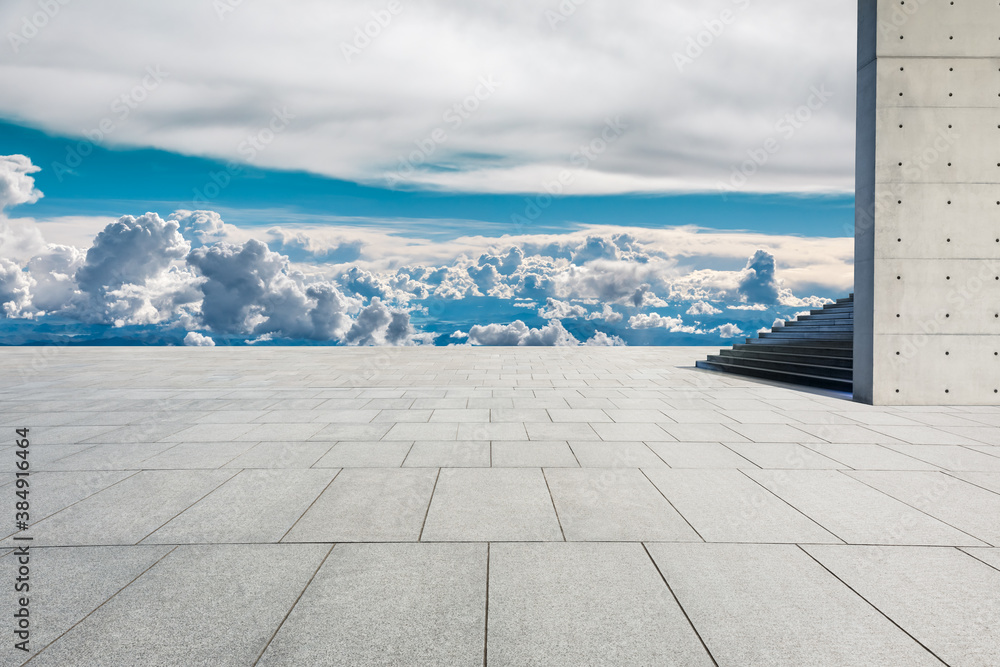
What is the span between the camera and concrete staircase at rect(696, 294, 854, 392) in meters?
15.0

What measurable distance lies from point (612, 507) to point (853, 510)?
2503 millimetres

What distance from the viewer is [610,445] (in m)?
8.32

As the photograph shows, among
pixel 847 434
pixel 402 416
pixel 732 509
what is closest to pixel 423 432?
pixel 402 416

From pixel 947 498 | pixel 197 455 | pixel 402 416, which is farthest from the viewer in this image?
pixel 402 416

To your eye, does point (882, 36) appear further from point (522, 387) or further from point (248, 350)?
point (248, 350)

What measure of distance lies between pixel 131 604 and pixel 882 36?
16.1 metres

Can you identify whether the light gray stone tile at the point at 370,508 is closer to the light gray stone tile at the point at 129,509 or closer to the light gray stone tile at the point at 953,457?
the light gray stone tile at the point at 129,509

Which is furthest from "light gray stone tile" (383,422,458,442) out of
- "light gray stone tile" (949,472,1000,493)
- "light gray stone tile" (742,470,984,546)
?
"light gray stone tile" (949,472,1000,493)

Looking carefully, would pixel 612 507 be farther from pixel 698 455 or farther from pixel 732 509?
pixel 698 455

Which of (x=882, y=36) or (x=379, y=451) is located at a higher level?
(x=882, y=36)

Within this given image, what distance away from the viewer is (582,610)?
3.78 metres

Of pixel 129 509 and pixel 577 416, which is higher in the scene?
pixel 129 509

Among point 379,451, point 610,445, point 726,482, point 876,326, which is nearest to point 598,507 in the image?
point 726,482

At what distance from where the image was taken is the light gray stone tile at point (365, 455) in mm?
7281
